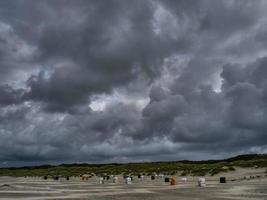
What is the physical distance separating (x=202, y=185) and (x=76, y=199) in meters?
22.1

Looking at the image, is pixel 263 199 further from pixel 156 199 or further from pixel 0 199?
pixel 0 199

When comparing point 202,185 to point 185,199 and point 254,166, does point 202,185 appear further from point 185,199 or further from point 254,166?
point 254,166

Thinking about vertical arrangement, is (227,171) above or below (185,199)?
above

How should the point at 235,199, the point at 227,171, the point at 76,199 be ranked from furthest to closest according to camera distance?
the point at 227,171 < the point at 76,199 < the point at 235,199

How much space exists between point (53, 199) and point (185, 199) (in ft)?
36.9

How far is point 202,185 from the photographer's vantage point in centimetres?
5469

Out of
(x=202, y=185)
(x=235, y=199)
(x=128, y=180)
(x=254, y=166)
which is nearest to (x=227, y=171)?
(x=254, y=166)

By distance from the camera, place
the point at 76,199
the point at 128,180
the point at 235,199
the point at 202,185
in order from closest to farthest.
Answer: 1. the point at 235,199
2. the point at 76,199
3. the point at 202,185
4. the point at 128,180

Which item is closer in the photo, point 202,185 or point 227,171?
point 202,185

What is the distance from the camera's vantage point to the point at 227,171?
328 feet

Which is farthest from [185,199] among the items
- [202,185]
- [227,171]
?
[227,171]

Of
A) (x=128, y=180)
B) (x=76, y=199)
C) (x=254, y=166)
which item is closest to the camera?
(x=76, y=199)

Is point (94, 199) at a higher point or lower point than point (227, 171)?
lower

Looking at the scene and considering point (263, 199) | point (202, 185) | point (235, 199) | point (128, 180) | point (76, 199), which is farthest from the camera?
point (128, 180)
